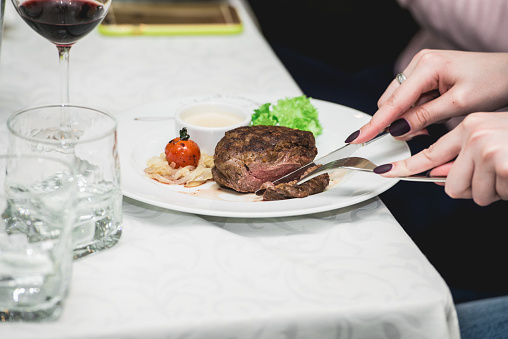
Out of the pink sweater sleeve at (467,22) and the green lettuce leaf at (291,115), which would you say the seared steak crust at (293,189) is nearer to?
the green lettuce leaf at (291,115)

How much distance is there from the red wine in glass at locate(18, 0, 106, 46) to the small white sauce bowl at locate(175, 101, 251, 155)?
0.32 m

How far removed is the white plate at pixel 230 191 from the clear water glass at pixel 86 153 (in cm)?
14

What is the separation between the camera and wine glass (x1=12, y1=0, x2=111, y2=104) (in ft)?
4.24

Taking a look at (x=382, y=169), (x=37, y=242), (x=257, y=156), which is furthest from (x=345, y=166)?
(x=37, y=242)

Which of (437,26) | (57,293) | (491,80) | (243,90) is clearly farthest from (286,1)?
(57,293)

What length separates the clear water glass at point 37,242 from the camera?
0.74 meters

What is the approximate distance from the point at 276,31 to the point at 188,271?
15.1 feet

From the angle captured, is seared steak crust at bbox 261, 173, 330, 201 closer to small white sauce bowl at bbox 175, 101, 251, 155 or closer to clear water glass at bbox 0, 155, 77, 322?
small white sauce bowl at bbox 175, 101, 251, 155

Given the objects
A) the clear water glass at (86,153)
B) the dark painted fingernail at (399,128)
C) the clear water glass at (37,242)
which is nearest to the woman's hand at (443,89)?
the dark painted fingernail at (399,128)

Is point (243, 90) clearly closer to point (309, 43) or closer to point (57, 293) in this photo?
point (57, 293)

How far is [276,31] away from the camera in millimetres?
5262

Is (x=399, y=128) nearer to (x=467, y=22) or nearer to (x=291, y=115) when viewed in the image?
(x=291, y=115)

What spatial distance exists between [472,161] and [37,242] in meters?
0.76

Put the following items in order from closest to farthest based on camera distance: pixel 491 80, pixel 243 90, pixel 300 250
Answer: pixel 300 250 < pixel 491 80 < pixel 243 90
